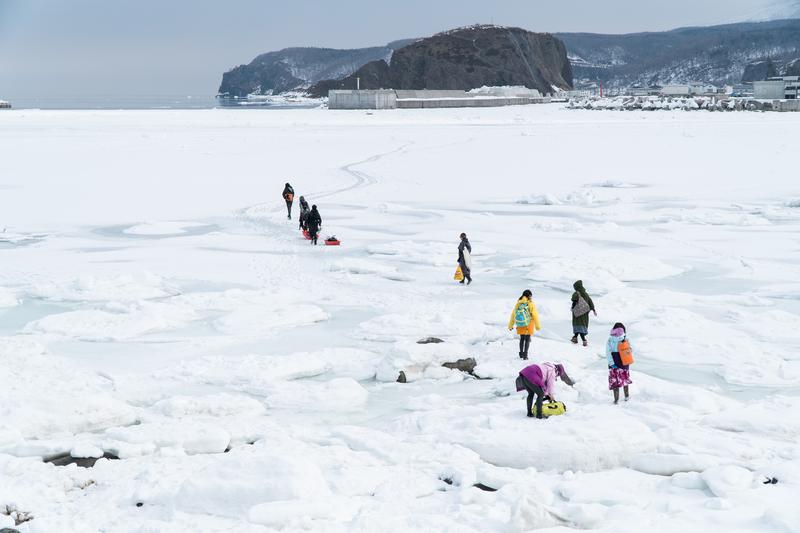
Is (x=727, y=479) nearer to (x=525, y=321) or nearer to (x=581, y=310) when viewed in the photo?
(x=525, y=321)

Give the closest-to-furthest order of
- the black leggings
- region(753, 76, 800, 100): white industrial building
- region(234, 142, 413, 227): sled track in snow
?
the black leggings
region(234, 142, 413, 227): sled track in snow
region(753, 76, 800, 100): white industrial building

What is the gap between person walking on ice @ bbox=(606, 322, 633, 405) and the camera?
9.70m

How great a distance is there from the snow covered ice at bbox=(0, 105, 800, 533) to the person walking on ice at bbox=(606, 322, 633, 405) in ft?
0.86

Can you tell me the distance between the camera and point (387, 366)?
11.0 metres

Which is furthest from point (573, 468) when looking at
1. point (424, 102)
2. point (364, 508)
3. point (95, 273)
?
point (424, 102)

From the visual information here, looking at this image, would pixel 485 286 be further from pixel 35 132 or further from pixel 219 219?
Answer: pixel 35 132

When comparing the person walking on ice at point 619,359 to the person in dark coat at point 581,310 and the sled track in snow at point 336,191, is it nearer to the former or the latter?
the person in dark coat at point 581,310

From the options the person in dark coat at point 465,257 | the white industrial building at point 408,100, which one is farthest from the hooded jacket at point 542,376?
the white industrial building at point 408,100

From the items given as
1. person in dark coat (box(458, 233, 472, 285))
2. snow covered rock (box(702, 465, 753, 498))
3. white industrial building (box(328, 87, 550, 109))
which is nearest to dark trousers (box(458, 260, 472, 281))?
person in dark coat (box(458, 233, 472, 285))

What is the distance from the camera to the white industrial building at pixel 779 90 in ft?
433

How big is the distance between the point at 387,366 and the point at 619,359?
3017mm

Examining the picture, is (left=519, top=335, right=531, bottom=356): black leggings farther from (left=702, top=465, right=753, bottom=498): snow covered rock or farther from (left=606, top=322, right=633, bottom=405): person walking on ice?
(left=702, top=465, right=753, bottom=498): snow covered rock

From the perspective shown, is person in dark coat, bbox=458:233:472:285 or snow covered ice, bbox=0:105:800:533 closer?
snow covered ice, bbox=0:105:800:533

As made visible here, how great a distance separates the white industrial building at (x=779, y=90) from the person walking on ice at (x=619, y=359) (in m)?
136
